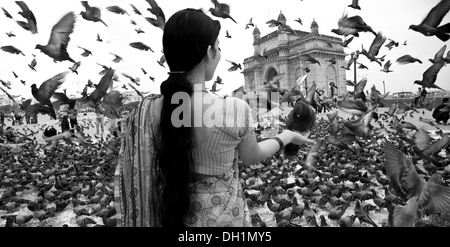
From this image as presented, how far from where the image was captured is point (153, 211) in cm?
161

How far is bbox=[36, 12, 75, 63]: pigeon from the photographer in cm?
293

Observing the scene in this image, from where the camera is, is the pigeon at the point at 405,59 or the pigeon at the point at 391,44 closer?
the pigeon at the point at 405,59

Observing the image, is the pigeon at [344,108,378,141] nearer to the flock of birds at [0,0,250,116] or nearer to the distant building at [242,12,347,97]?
the flock of birds at [0,0,250,116]

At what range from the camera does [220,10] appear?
16.4ft

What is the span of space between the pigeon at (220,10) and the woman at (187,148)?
3.64 meters

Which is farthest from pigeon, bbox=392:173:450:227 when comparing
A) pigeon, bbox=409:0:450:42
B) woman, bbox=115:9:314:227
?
pigeon, bbox=409:0:450:42

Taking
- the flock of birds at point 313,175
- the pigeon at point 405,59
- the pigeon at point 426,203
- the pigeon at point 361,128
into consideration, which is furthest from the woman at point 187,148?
the pigeon at point 405,59

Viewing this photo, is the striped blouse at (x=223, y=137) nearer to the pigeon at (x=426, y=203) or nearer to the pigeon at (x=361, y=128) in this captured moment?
the pigeon at (x=426, y=203)

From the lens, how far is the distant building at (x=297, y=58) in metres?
49.5

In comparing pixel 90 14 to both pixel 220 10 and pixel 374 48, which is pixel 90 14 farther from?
pixel 374 48

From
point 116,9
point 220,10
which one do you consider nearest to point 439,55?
point 220,10

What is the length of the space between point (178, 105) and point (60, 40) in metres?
2.28
